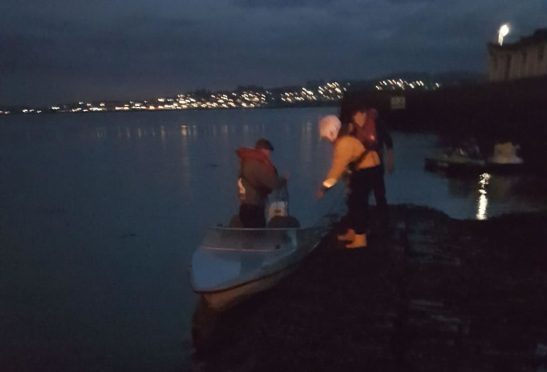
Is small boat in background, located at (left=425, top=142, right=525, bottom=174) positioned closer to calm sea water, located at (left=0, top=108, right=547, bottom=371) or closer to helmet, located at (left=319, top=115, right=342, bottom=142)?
calm sea water, located at (left=0, top=108, right=547, bottom=371)

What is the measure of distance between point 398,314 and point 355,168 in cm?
319

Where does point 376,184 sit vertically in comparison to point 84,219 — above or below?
above

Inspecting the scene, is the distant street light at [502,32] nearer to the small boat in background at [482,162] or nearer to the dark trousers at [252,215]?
the small boat in background at [482,162]

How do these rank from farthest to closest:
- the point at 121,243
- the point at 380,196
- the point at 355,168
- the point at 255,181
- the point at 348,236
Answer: the point at 121,243
the point at 380,196
the point at 348,236
the point at 355,168
the point at 255,181

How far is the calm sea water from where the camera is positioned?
1145 cm

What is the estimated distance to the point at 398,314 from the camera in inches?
292

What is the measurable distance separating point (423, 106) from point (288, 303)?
56586mm

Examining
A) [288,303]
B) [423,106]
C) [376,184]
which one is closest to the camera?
[288,303]

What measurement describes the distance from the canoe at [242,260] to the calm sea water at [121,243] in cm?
180

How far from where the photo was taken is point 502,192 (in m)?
22.6

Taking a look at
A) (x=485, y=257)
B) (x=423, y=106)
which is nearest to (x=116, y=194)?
(x=485, y=257)

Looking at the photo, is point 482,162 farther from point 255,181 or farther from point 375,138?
point 255,181

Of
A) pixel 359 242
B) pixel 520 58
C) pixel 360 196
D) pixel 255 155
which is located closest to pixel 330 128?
pixel 360 196

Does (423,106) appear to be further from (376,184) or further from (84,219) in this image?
(376,184)
